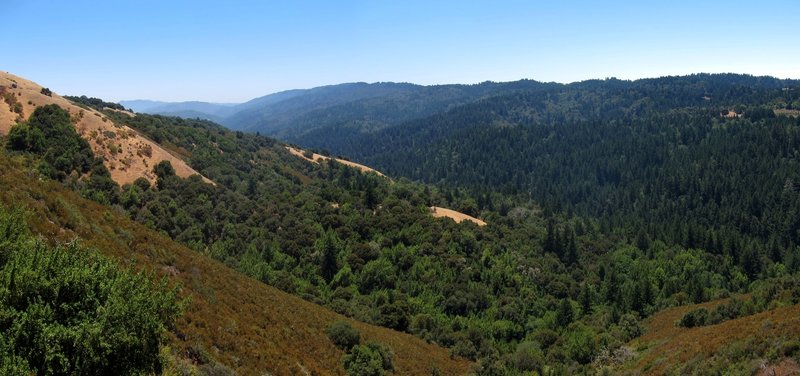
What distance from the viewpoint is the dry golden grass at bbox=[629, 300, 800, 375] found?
2878 cm

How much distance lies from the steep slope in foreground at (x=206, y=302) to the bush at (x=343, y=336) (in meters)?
0.68

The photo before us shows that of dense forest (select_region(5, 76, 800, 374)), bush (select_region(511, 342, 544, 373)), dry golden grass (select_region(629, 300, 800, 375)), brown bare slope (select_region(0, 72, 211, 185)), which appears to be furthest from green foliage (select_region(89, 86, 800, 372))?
dry golden grass (select_region(629, 300, 800, 375))

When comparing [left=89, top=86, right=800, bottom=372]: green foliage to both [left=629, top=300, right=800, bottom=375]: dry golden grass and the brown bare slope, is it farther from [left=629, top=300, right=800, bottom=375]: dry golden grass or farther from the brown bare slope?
[left=629, top=300, right=800, bottom=375]: dry golden grass

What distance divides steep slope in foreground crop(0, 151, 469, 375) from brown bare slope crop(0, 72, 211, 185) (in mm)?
42427

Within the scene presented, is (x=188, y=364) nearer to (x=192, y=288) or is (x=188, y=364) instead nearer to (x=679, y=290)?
(x=192, y=288)

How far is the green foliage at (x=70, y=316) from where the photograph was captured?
41.0ft

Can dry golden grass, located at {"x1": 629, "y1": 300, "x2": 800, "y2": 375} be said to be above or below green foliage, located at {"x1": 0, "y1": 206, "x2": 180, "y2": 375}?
below

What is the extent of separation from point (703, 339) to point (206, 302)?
34.1 m

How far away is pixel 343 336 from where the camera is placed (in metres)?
35.9

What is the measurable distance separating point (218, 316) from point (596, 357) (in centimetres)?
3605

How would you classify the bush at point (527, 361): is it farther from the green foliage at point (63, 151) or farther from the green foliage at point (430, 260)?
the green foliage at point (63, 151)

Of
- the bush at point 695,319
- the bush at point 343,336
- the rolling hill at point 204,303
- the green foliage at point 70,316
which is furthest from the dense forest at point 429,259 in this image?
the green foliage at point 70,316

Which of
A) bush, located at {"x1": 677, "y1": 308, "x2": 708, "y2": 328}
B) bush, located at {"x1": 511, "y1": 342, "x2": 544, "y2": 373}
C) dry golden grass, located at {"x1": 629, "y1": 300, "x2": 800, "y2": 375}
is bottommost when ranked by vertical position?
bush, located at {"x1": 511, "y1": 342, "x2": 544, "y2": 373}

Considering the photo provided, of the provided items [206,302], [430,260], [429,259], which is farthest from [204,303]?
[430,260]
